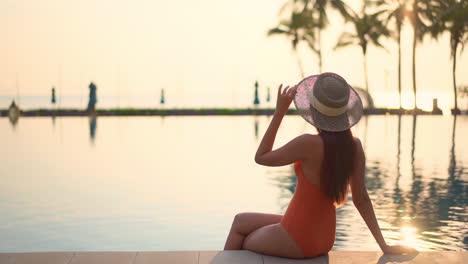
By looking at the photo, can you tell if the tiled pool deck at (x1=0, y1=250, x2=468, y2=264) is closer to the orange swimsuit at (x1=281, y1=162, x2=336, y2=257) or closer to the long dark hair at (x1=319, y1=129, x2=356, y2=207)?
the orange swimsuit at (x1=281, y1=162, x2=336, y2=257)

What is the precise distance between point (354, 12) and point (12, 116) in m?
18.7

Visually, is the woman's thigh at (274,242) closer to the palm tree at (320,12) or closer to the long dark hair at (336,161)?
the long dark hair at (336,161)

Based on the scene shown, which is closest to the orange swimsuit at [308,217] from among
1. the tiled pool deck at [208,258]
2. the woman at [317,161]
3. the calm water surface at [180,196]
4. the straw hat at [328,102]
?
the woman at [317,161]

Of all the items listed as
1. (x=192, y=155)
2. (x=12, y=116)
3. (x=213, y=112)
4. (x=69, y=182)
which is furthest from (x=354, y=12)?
(x=69, y=182)

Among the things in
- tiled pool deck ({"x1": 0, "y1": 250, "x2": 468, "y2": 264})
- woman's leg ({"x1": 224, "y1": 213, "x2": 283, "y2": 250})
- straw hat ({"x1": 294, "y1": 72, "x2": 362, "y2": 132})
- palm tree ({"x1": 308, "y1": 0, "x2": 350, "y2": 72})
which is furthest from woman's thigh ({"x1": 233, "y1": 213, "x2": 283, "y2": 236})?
palm tree ({"x1": 308, "y1": 0, "x2": 350, "y2": 72})

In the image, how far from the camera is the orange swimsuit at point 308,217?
3.43m

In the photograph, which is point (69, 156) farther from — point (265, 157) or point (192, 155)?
point (265, 157)

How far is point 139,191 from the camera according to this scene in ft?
28.4

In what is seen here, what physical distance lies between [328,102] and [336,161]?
288 mm

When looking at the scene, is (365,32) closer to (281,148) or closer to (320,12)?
(320,12)

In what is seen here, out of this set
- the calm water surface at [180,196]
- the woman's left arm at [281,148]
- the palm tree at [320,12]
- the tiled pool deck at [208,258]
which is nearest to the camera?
the woman's left arm at [281,148]

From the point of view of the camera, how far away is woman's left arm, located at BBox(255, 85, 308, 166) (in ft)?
10.8

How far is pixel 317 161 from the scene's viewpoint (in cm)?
337

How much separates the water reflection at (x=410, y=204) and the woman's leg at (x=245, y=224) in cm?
208
